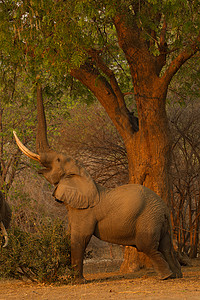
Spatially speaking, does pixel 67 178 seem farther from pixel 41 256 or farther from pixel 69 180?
pixel 41 256

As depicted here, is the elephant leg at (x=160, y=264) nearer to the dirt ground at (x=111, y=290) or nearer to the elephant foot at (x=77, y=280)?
the dirt ground at (x=111, y=290)

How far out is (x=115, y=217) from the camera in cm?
701

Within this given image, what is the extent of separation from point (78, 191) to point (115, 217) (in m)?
0.72

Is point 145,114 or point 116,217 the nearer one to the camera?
point 116,217

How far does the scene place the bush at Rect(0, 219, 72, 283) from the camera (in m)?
6.78

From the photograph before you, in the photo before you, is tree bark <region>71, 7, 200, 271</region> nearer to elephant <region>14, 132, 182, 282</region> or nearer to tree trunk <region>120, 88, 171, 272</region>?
tree trunk <region>120, 88, 171, 272</region>

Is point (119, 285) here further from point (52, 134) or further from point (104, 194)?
point (52, 134)

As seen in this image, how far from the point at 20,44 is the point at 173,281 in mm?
5666

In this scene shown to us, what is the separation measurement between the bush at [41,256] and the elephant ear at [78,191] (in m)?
0.47

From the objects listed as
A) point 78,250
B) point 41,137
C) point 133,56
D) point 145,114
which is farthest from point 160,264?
point 133,56

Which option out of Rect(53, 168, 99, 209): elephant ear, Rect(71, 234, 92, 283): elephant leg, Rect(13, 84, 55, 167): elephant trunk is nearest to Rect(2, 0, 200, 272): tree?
Rect(13, 84, 55, 167): elephant trunk

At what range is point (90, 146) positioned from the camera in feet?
46.9

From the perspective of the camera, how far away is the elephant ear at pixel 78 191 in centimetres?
705

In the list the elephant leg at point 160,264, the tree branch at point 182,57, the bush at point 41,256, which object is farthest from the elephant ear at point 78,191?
the tree branch at point 182,57
